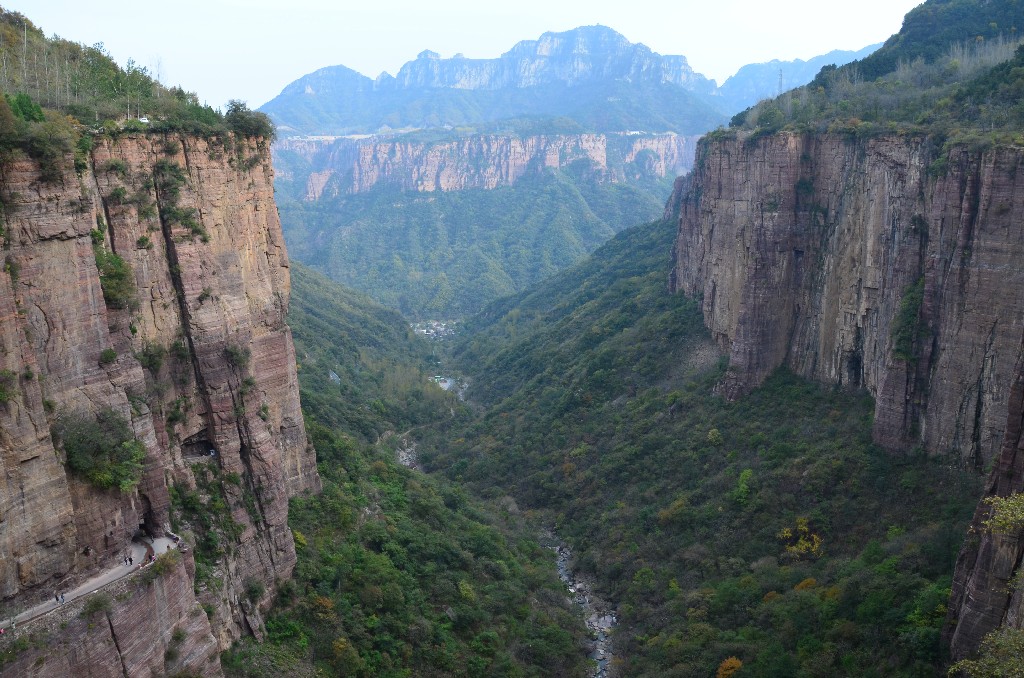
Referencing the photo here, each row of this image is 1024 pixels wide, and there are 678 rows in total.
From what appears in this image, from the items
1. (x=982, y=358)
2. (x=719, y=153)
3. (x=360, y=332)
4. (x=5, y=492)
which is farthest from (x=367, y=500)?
(x=360, y=332)

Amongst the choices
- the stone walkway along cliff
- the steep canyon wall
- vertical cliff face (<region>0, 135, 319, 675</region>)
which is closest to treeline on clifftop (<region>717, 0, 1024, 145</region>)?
the steep canyon wall

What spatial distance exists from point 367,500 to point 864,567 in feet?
79.3

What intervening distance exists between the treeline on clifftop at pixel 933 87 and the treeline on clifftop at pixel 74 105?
3371cm

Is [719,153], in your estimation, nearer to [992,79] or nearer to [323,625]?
[992,79]

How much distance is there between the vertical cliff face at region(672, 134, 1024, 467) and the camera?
35.6 metres

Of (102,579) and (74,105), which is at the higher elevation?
(74,105)

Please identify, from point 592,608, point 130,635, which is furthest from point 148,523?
point 592,608

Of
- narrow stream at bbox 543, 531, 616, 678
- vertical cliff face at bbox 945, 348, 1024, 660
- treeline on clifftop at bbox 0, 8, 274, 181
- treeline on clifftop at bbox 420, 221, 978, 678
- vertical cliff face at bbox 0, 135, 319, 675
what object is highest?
treeline on clifftop at bbox 0, 8, 274, 181

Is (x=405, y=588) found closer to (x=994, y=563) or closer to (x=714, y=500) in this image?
(x=714, y=500)

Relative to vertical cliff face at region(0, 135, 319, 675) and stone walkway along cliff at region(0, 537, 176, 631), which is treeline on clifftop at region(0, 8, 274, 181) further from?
stone walkway along cliff at region(0, 537, 176, 631)

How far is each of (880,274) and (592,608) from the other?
81.1 ft

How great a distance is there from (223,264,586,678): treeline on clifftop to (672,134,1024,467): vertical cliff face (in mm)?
19744

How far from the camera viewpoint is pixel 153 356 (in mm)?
27438

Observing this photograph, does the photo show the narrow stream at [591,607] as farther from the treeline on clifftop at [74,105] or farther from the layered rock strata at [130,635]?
the treeline on clifftop at [74,105]
